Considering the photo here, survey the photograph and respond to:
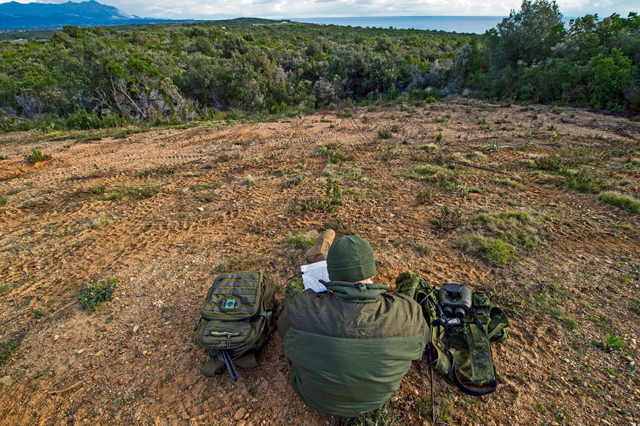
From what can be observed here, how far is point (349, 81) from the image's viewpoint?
19.3 meters

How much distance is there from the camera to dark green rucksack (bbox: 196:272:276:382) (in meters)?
2.30

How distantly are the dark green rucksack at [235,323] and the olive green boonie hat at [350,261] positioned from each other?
0.92 m

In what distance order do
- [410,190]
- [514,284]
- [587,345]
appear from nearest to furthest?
[587,345] → [514,284] → [410,190]

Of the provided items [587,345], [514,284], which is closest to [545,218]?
[514,284]

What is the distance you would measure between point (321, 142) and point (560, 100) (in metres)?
12.5

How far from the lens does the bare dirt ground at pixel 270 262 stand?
7.14ft

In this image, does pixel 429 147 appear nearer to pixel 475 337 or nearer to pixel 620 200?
pixel 620 200

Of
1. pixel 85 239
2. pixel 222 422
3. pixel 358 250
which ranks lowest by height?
pixel 85 239

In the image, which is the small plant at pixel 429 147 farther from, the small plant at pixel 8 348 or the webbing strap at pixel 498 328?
the small plant at pixel 8 348

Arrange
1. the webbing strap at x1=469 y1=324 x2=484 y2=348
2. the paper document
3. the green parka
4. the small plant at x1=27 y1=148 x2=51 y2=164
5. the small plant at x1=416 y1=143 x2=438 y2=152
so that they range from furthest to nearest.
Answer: the small plant at x1=416 y1=143 x2=438 y2=152 → the small plant at x1=27 y1=148 x2=51 y2=164 → the paper document → the webbing strap at x1=469 y1=324 x2=484 y2=348 → the green parka

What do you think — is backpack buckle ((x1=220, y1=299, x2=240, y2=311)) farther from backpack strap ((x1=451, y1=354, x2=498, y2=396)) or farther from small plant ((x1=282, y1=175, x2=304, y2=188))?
small plant ((x1=282, y1=175, x2=304, y2=188))

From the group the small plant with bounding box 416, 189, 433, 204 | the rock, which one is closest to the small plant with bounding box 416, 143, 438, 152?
the small plant with bounding box 416, 189, 433, 204

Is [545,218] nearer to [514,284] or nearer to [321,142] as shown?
[514,284]

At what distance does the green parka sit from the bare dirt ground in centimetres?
49
